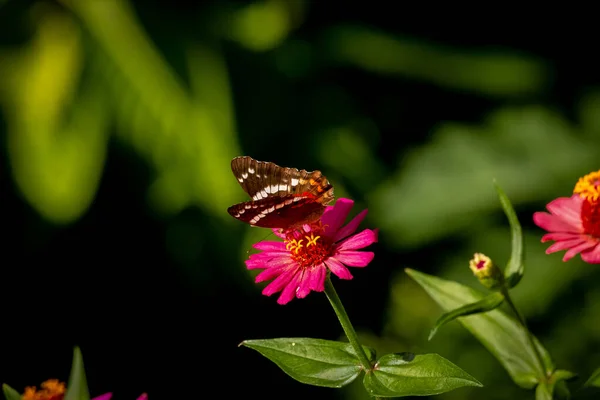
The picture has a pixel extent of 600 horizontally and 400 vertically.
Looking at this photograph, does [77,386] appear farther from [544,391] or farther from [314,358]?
[544,391]

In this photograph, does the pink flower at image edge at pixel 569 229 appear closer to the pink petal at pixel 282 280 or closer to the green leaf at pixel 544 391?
the green leaf at pixel 544 391

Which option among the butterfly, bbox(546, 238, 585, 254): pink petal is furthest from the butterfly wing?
bbox(546, 238, 585, 254): pink petal

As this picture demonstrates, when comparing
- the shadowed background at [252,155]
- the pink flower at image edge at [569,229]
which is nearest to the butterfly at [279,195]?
the pink flower at image edge at [569,229]

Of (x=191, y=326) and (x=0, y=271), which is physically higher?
(x=0, y=271)

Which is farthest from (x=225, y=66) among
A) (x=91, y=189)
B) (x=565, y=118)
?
(x=565, y=118)

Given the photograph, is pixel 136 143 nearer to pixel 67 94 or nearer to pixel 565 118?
pixel 67 94
